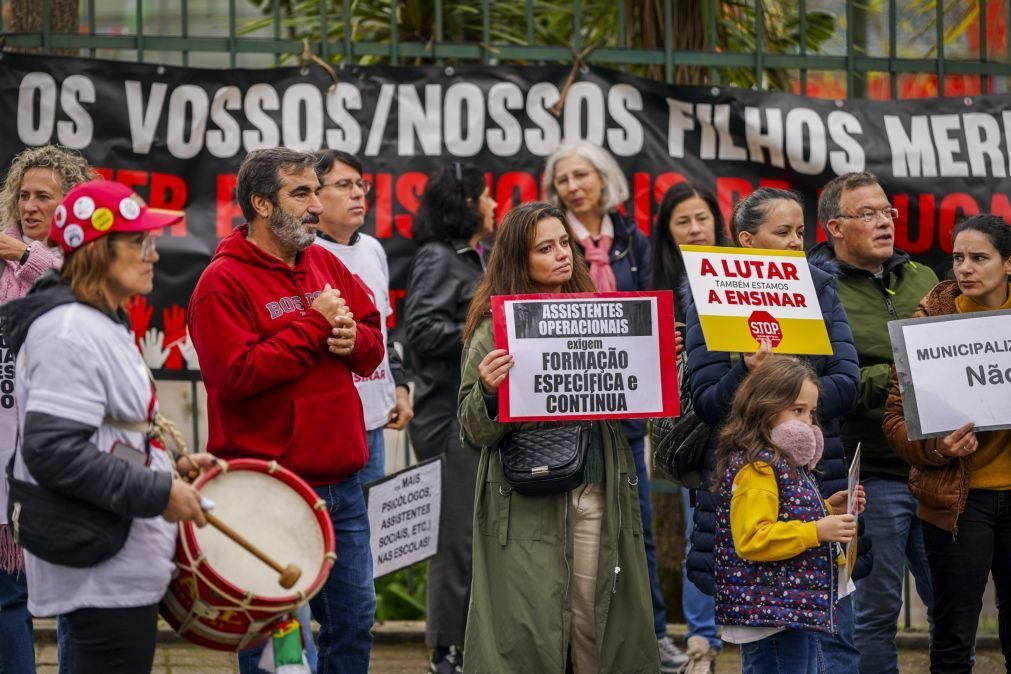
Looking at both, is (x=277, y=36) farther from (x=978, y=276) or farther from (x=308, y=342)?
(x=978, y=276)

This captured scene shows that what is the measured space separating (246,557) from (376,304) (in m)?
2.20

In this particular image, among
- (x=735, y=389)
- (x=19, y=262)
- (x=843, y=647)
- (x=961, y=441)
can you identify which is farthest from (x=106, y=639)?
(x=961, y=441)

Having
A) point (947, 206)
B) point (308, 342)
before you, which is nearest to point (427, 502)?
point (308, 342)

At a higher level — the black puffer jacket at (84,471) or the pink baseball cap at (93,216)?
the pink baseball cap at (93,216)

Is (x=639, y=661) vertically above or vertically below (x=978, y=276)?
below

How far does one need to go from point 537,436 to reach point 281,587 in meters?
1.30

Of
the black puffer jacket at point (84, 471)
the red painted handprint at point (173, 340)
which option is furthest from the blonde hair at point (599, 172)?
the black puffer jacket at point (84, 471)

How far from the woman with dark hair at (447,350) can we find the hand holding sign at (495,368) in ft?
4.72

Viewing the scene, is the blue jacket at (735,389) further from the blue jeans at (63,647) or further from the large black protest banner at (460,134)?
the blue jeans at (63,647)

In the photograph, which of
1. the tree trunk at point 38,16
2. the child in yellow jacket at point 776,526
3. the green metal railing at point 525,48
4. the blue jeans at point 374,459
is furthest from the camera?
the tree trunk at point 38,16

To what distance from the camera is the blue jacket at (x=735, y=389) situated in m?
5.11

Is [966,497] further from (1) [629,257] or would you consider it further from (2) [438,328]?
(2) [438,328]

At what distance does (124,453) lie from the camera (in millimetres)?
3840

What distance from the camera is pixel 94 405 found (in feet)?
12.4
